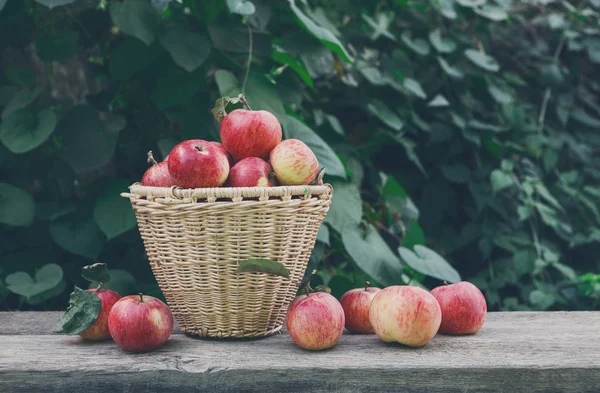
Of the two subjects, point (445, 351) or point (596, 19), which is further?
point (596, 19)

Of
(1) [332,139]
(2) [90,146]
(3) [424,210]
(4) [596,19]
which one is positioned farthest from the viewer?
(4) [596,19]

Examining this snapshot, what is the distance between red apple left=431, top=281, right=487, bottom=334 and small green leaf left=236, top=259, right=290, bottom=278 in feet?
1.09

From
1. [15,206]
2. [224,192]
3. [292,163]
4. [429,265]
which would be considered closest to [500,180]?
[429,265]

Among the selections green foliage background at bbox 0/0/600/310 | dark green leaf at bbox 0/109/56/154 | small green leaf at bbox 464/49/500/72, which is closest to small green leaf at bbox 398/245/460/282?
green foliage background at bbox 0/0/600/310

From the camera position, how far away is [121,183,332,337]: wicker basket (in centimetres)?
107

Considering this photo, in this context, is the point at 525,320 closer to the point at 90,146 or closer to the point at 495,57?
the point at 90,146

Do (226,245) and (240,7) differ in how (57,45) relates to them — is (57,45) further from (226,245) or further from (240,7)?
(226,245)

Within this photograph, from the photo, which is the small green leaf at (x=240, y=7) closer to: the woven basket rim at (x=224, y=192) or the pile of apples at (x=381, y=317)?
the woven basket rim at (x=224, y=192)

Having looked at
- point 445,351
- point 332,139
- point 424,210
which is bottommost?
point 424,210

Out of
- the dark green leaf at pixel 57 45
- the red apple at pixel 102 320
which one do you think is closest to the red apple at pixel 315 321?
the red apple at pixel 102 320

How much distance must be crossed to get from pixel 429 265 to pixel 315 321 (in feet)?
1.59

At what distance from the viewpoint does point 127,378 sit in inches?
39.4

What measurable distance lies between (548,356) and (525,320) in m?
0.37

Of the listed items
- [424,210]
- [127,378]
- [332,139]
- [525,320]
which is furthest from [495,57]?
[127,378]
